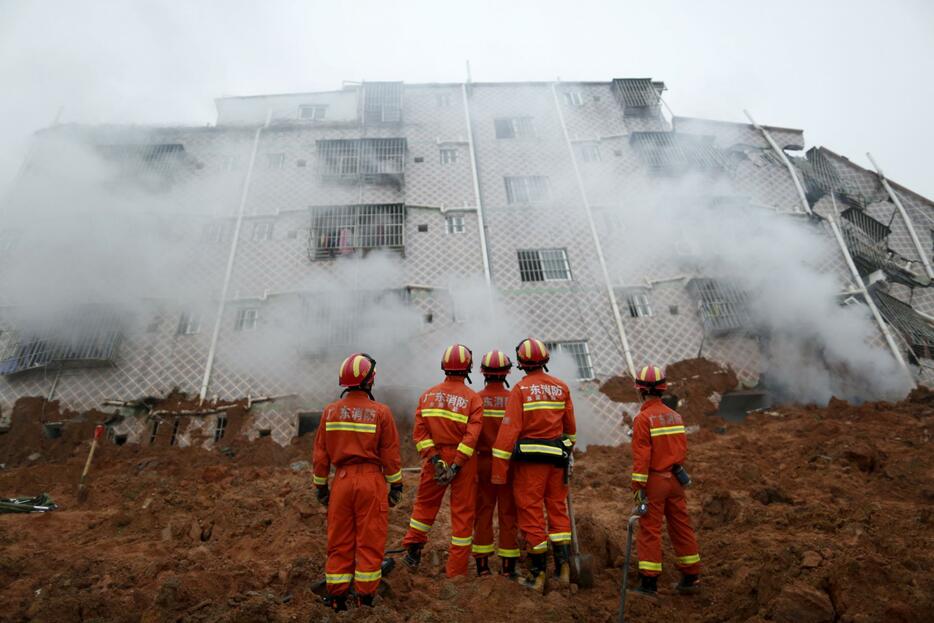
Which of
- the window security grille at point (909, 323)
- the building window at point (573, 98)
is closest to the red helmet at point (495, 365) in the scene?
the window security grille at point (909, 323)

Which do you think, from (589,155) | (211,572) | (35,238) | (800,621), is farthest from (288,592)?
(589,155)

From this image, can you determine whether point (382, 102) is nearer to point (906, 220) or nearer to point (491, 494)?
point (491, 494)

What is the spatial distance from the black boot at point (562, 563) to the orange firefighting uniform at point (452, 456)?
2.73 ft

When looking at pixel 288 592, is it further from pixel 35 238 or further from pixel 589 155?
pixel 589 155

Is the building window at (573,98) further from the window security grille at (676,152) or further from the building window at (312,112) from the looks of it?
the building window at (312,112)

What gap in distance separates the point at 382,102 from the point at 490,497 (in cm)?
1445

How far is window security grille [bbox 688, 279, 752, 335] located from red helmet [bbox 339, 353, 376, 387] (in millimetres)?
10211

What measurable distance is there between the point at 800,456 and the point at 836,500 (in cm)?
210

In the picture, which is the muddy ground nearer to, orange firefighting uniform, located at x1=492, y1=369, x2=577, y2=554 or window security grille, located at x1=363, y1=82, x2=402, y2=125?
orange firefighting uniform, located at x1=492, y1=369, x2=577, y2=554

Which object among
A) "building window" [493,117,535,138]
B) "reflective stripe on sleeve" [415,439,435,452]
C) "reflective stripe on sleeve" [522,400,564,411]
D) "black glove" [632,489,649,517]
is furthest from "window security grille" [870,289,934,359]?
"reflective stripe on sleeve" [415,439,435,452]

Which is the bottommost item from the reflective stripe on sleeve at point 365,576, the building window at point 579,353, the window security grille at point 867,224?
the reflective stripe on sleeve at point 365,576

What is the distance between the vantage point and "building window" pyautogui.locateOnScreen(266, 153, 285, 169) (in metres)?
14.7

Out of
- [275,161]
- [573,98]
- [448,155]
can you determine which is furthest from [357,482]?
[573,98]

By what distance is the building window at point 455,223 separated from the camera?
13.8 m
